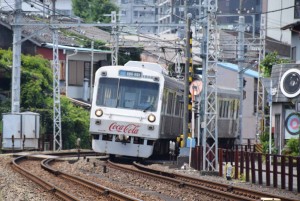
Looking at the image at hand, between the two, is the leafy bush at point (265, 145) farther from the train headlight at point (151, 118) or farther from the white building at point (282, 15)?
the white building at point (282, 15)

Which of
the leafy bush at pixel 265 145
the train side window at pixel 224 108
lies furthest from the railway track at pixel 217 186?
the train side window at pixel 224 108

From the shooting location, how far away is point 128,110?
28031mm

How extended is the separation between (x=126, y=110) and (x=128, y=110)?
63mm

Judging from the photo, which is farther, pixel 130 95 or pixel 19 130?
pixel 19 130

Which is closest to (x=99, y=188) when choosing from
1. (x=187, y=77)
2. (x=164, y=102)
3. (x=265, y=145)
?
(x=164, y=102)

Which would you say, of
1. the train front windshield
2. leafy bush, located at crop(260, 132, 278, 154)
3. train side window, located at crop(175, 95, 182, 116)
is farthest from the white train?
leafy bush, located at crop(260, 132, 278, 154)

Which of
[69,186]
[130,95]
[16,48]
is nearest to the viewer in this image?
[69,186]

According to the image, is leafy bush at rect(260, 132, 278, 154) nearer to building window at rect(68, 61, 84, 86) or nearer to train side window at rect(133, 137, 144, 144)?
train side window at rect(133, 137, 144, 144)

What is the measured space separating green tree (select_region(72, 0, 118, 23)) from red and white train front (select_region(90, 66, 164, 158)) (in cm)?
4707

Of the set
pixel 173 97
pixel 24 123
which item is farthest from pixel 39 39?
pixel 173 97

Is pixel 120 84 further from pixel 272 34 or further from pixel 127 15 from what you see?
pixel 127 15

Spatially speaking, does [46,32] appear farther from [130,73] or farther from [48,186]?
[48,186]

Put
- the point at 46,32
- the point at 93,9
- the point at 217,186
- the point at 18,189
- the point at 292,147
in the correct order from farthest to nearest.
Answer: the point at 93,9
the point at 46,32
the point at 292,147
the point at 217,186
the point at 18,189

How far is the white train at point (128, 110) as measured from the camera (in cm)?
2795
